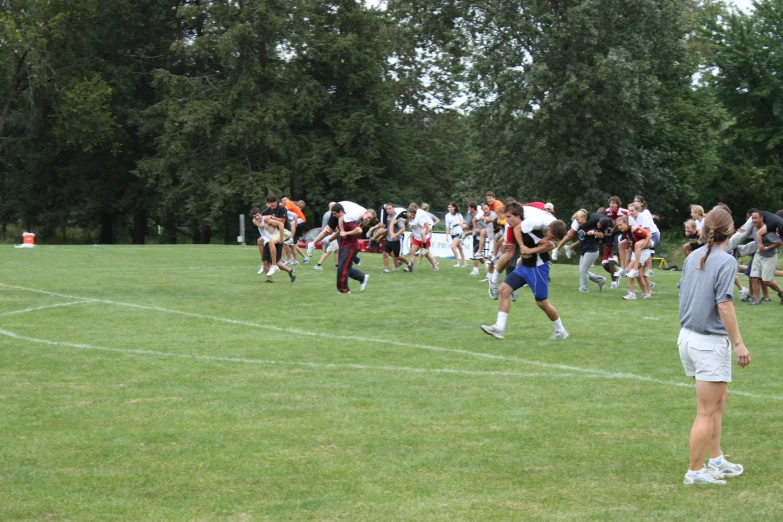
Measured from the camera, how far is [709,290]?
19.8ft

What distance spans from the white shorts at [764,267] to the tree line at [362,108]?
23.0m

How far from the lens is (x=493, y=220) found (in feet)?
72.5

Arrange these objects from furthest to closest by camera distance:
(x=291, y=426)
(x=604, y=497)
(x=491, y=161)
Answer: (x=491, y=161)
(x=291, y=426)
(x=604, y=497)

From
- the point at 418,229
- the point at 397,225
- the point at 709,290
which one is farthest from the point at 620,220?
the point at 709,290

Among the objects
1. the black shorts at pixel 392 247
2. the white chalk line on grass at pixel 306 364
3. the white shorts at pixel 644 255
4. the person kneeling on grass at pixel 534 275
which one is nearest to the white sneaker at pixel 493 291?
the white shorts at pixel 644 255

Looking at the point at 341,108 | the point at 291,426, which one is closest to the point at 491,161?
the point at 341,108

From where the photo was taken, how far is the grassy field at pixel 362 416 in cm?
585

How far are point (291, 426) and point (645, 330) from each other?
7.57 metres

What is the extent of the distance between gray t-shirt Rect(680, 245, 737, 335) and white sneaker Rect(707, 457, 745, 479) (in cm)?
90

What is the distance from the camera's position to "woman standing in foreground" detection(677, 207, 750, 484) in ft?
19.6

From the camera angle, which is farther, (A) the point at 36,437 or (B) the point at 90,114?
(B) the point at 90,114

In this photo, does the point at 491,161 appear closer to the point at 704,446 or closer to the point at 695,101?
the point at 695,101

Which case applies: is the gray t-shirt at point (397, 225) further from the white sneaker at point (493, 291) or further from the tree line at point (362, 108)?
the tree line at point (362, 108)

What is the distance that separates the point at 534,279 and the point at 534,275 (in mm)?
54
